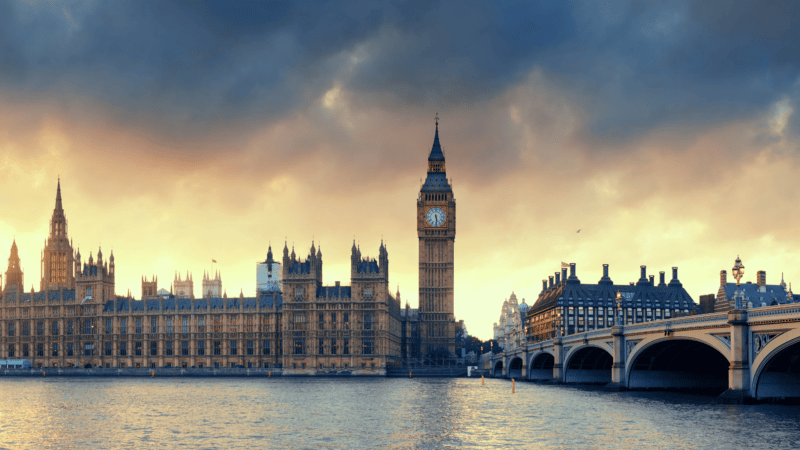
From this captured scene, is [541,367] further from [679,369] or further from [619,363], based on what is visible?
[619,363]

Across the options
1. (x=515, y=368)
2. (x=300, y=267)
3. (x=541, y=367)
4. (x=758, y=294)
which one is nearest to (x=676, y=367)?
(x=541, y=367)

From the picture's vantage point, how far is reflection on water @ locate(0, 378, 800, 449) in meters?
51.6

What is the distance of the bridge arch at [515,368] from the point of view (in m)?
166

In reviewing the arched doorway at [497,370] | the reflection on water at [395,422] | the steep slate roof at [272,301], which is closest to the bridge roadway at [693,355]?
the reflection on water at [395,422]

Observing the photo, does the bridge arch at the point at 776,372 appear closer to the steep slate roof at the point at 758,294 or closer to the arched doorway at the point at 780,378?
the arched doorway at the point at 780,378

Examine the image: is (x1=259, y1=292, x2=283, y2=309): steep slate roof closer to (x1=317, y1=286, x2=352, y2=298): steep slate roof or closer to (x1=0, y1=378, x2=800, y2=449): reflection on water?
(x1=317, y1=286, x2=352, y2=298): steep slate roof

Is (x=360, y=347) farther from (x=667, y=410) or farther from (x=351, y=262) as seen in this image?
(x=667, y=410)

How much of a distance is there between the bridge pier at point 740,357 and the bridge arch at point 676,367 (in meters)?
18.4

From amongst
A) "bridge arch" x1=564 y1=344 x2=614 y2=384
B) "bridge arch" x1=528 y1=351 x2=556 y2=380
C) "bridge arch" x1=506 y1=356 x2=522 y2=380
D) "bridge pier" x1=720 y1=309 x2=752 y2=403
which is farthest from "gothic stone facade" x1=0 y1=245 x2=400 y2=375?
"bridge pier" x1=720 y1=309 x2=752 y2=403

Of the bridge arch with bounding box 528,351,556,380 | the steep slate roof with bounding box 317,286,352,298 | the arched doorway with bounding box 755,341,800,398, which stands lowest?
the bridge arch with bounding box 528,351,556,380

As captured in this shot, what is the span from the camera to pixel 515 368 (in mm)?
175750

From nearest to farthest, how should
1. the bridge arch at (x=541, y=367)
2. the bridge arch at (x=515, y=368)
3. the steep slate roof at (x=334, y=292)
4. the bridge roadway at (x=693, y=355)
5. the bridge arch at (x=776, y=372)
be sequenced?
the bridge arch at (x=776, y=372), the bridge roadway at (x=693, y=355), the bridge arch at (x=541, y=367), the bridge arch at (x=515, y=368), the steep slate roof at (x=334, y=292)

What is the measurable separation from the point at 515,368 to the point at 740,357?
362 feet

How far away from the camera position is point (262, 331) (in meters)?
178
